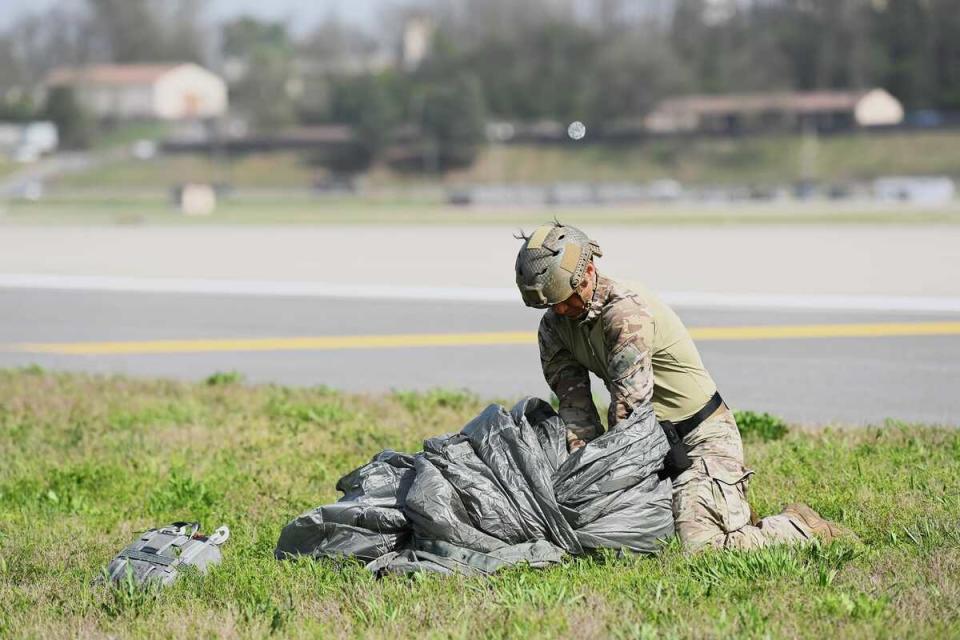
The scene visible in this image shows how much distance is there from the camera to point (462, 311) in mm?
15945

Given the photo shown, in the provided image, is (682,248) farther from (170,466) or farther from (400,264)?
(170,466)

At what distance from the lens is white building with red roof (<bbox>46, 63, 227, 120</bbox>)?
130 metres

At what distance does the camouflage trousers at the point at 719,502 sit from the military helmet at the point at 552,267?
37.1 inches

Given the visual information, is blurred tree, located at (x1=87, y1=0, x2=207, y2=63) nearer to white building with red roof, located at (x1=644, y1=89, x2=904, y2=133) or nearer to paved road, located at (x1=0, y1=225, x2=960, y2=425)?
white building with red roof, located at (x1=644, y1=89, x2=904, y2=133)

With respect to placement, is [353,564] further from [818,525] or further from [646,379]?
[818,525]

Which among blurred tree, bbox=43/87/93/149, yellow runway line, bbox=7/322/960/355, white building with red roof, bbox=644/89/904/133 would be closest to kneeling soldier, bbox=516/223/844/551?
yellow runway line, bbox=7/322/960/355

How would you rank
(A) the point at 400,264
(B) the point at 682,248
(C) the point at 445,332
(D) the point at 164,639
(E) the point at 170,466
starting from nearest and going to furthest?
1. (D) the point at 164,639
2. (E) the point at 170,466
3. (C) the point at 445,332
4. (A) the point at 400,264
5. (B) the point at 682,248

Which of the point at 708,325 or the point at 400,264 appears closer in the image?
the point at 708,325

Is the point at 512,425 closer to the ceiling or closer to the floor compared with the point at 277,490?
closer to the ceiling

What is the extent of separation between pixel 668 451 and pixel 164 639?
2.09 meters

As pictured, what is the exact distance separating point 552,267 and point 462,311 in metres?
11.1

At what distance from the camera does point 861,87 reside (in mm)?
105500

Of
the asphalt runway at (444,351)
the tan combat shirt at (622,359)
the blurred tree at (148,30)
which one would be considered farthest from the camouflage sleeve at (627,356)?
the blurred tree at (148,30)

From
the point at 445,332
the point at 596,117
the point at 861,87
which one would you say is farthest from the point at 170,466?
the point at 861,87
